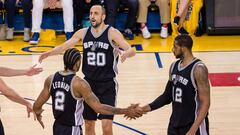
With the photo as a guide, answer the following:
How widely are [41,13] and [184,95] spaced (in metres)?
6.86

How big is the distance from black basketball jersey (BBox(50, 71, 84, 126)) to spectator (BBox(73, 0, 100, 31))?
6939mm

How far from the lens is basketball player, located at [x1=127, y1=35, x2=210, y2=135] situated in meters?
5.75

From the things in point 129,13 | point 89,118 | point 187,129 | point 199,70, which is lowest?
point 89,118

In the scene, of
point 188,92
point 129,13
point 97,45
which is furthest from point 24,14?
point 188,92

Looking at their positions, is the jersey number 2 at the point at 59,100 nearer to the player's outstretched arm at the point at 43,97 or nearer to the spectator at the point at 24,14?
the player's outstretched arm at the point at 43,97

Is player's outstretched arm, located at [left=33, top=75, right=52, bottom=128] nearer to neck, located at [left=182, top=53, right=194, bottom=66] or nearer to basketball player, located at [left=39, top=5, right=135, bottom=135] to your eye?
basketball player, located at [left=39, top=5, right=135, bottom=135]

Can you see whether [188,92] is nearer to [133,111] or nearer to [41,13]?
[133,111]

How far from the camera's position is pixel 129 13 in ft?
41.5

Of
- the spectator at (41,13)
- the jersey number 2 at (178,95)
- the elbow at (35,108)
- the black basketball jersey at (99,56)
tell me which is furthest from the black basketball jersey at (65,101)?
the spectator at (41,13)

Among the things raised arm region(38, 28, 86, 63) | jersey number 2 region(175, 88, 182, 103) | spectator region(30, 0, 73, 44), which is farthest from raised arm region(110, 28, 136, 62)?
spectator region(30, 0, 73, 44)

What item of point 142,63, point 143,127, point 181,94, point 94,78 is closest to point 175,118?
point 181,94

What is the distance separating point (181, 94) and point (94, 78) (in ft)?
4.99

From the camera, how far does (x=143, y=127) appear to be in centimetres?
805

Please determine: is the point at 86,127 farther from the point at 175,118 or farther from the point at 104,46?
the point at 175,118
